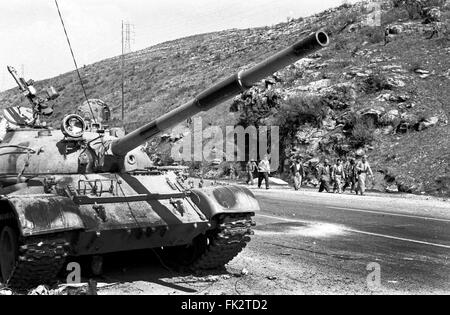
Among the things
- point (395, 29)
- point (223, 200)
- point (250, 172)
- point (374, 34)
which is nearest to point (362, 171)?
point (250, 172)

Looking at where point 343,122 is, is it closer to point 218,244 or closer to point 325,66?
point 325,66

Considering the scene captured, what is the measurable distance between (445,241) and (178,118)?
7.05 m

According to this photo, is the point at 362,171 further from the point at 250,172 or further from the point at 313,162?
the point at 250,172

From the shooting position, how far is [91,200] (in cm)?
819

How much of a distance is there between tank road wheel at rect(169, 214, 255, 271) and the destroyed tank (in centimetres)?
2

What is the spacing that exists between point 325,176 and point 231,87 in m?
18.2

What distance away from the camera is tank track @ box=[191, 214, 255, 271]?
28.9 feet

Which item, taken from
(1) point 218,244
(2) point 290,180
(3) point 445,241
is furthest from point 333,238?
(2) point 290,180

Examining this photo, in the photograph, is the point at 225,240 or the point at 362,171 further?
the point at 362,171

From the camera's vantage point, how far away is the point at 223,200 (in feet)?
29.3

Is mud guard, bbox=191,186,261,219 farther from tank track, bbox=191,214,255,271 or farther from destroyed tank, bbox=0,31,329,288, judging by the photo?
tank track, bbox=191,214,255,271

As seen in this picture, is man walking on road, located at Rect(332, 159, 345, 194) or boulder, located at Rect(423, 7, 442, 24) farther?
boulder, located at Rect(423, 7, 442, 24)

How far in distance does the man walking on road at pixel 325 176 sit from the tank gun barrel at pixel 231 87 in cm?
1634

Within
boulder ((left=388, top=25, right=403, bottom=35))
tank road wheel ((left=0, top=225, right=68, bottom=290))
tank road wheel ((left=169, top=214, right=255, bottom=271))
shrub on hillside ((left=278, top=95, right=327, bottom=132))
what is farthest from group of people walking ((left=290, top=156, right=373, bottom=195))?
tank road wheel ((left=0, top=225, right=68, bottom=290))
